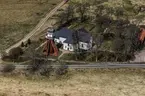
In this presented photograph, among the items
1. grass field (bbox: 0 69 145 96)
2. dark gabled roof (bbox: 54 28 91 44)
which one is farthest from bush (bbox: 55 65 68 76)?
dark gabled roof (bbox: 54 28 91 44)

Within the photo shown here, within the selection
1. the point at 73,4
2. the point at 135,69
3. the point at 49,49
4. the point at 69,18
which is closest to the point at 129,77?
the point at 135,69

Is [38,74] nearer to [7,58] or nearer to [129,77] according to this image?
[7,58]

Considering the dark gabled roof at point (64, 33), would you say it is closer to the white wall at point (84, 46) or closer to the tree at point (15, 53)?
the white wall at point (84, 46)

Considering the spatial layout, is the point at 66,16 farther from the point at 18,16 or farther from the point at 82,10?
the point at 18,16

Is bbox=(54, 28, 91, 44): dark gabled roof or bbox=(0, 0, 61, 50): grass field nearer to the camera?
bbox=(54, 28, 91, 44): dark gabled roof

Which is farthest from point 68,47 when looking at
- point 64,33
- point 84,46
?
point 64,33

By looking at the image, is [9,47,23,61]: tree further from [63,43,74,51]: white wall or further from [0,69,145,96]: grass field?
[63,43,74,51]: white wall

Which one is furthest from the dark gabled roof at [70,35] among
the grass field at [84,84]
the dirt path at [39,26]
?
the grass field at [84,84]
